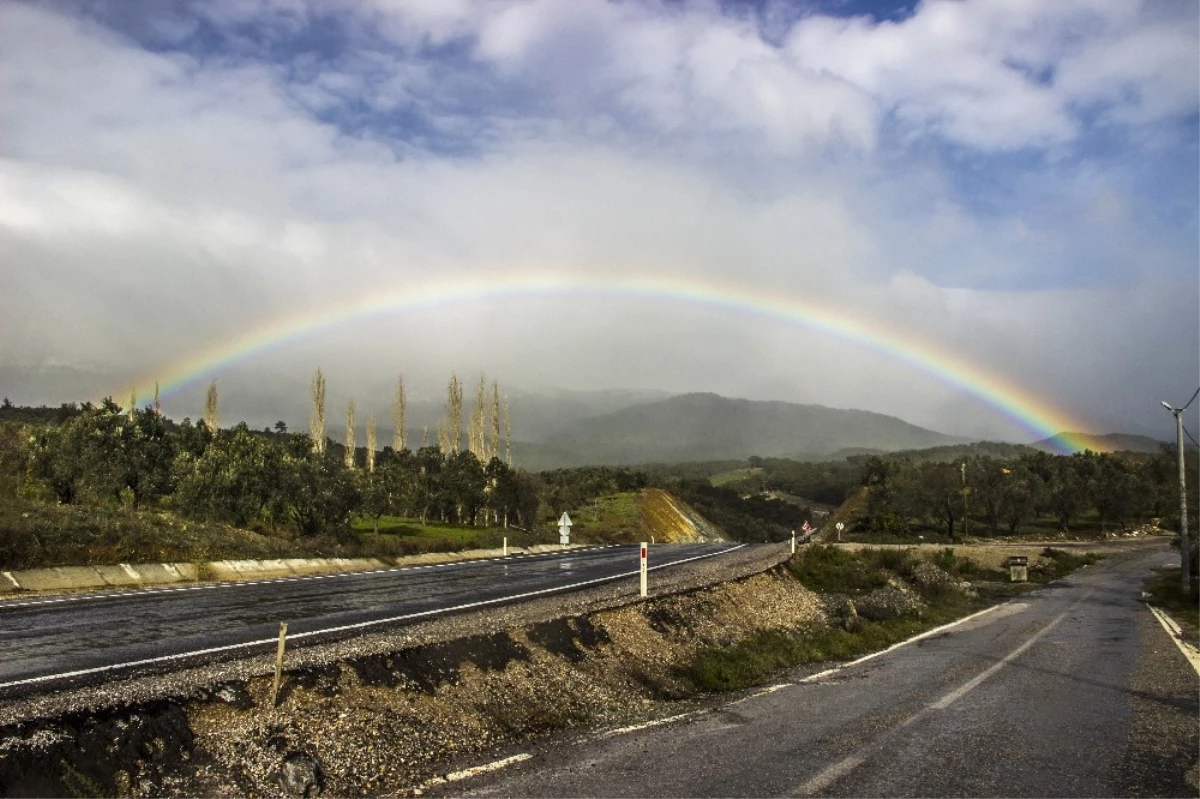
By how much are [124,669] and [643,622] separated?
29.1ft

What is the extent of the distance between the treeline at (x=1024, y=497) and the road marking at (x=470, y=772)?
88.7 m

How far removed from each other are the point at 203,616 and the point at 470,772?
37.6 feet

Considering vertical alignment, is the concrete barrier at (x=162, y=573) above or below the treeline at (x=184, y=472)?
below

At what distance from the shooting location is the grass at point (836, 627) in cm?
1488

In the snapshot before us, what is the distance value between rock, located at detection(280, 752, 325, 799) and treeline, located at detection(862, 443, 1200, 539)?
90.2 meters

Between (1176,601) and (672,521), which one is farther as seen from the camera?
(672,521)

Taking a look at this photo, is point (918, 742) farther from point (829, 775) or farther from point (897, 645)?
point (897, 645)

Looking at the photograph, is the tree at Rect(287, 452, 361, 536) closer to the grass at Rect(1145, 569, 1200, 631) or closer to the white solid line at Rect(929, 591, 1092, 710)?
the white solid line at Rect(929, 591, 1092, 710)

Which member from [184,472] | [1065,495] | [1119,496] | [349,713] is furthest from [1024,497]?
[349,713]

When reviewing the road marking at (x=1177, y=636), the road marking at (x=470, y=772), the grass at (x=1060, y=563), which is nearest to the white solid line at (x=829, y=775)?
the road marking at (x=470, y=772)

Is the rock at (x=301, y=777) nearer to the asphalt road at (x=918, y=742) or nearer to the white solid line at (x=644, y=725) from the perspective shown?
the asphalt road at (x=918, y=742)

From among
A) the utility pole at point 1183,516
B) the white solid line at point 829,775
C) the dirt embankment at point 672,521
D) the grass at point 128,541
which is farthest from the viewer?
the dirt embankment at point 672,521

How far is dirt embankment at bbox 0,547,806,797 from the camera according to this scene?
23.2 feet

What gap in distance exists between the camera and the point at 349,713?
8.85 m
